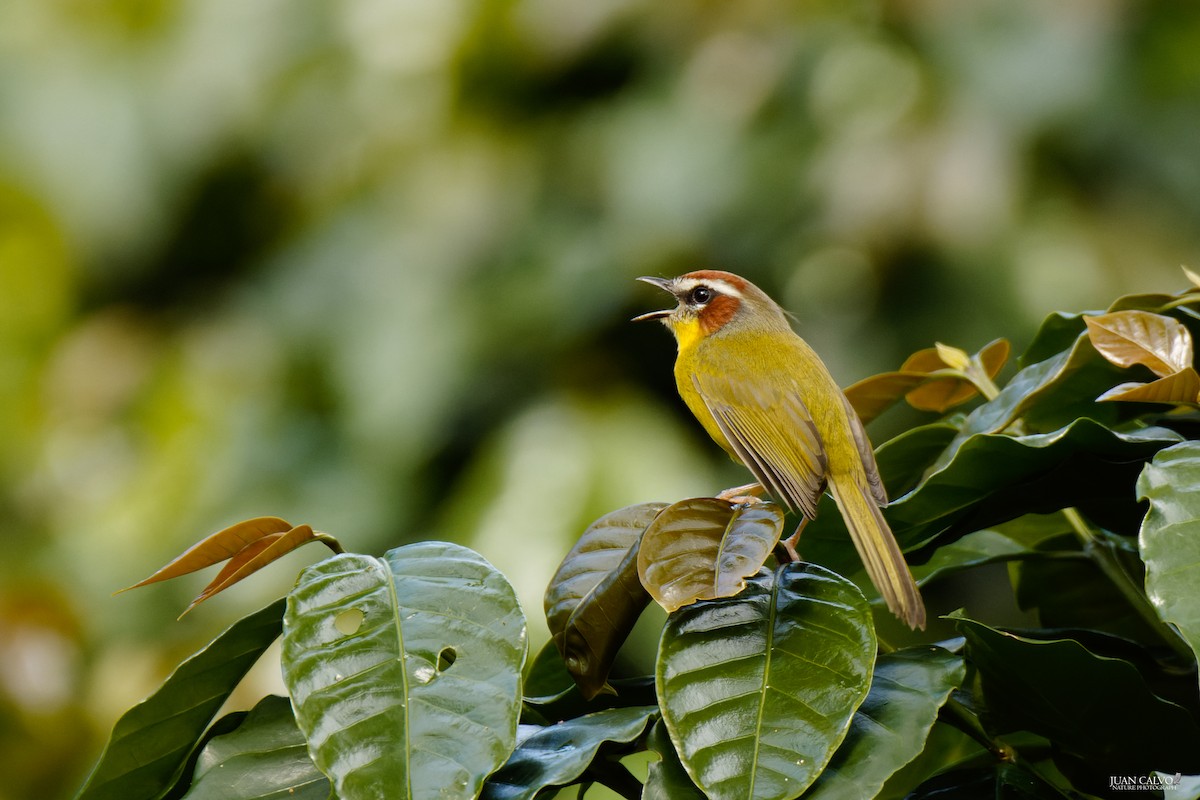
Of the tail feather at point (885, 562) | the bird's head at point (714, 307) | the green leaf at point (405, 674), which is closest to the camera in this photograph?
the green leaf at point (405, 674)

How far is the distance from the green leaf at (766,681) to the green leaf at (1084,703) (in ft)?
0.49

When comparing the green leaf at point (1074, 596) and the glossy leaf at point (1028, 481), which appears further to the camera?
the green leaf at point (1074, 596)

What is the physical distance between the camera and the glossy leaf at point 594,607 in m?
1.13

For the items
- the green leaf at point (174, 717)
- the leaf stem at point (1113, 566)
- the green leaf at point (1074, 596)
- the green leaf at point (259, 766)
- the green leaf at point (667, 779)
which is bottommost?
the green leaf at point (1074, 596)

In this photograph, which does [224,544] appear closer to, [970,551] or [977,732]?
[977,732]

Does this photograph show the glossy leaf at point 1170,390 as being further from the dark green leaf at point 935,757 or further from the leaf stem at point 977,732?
the dark green leaf at point 935,757

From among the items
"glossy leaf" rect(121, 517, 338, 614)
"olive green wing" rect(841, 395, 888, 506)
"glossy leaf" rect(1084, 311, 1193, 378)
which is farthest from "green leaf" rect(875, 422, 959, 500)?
"glossy leaf" rect(121, 517, 338, 614)

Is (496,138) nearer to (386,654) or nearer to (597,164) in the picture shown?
(597,164)

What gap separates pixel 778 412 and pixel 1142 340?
0.86 meters

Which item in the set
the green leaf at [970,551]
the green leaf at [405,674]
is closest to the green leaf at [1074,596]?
the green leaf at [970,551]

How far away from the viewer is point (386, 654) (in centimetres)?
101

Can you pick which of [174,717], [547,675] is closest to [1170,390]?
[547,675]

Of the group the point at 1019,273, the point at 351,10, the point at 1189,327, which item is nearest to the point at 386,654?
the point at 1189,327

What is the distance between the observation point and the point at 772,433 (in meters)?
2.08
